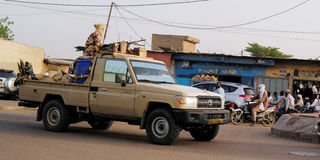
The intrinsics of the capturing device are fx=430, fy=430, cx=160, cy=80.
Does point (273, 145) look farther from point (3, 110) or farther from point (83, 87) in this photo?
point (3, 110)

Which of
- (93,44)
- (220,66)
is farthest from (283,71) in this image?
(93,44)

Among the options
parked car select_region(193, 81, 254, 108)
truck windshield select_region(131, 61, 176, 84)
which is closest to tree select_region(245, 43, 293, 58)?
parked car select_region(193, 81, 254, 108)

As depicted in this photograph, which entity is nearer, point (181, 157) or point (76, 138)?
point (181, 157)

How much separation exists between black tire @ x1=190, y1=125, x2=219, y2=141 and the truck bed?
2841 mm

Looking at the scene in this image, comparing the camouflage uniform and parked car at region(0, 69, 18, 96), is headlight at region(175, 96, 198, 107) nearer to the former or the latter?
the camouflage uniform

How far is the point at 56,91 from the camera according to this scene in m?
11.2

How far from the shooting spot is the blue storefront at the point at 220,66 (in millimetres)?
29406

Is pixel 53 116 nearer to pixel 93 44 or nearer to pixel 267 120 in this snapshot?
pixel 93 44

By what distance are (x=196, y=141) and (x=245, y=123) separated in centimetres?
813

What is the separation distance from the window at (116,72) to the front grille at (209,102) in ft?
5.69

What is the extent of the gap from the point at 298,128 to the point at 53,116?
23.3 ft

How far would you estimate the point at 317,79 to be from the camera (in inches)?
1121

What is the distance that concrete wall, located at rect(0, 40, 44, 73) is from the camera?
115 feet

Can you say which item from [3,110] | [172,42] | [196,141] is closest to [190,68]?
[172,42]
